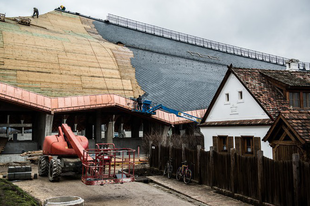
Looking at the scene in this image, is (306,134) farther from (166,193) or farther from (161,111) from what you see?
(161,111)

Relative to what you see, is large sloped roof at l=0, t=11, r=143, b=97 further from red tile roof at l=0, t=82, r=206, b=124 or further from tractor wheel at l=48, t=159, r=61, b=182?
tractor wheel at l=48, t=159, r=61, b=182

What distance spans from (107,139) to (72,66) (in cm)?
1076

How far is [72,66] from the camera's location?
4041cm

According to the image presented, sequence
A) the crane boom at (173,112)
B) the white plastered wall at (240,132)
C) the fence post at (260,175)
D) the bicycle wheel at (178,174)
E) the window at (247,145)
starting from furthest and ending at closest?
the crane boom at (173,112), the window at (247,145), the bicycle wheel at (178,174), the white plastered wall at (240,132), the fence post at (260,175)

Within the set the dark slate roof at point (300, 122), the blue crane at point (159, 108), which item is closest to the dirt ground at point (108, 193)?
the dark slate roof at point (300, 122)

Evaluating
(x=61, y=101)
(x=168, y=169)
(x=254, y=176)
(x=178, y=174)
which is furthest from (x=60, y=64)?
(x=254, y=176)

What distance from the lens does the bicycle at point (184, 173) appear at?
1789 centimetres

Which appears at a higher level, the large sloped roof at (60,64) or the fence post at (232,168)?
the large sloped roof at (60,64)

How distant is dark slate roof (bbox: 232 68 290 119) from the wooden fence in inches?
200

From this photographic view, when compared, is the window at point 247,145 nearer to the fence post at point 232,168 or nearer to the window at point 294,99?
the window at point 294,99

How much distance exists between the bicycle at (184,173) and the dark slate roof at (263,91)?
5.83 m

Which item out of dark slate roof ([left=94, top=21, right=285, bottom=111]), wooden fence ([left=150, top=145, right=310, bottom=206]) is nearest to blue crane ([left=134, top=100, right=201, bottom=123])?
dark slate roof ([left=94, top=21, right=285, bottom=111])

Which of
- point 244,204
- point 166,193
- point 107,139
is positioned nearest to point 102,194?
point 166,193

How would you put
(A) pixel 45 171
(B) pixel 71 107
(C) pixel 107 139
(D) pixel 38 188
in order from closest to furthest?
1. (D) pixel 38 188
2. (A) pixel 45 171
3. (B) pixel 71 107
4. (C) pixel 107 139
